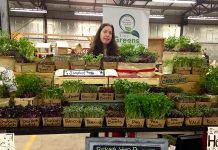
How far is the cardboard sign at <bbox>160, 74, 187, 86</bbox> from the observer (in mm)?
2902

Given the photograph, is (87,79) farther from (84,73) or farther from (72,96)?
(72,96)

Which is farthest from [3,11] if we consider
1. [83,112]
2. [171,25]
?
[171,25]

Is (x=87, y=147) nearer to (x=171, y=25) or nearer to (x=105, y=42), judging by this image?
(x=105, y=42)

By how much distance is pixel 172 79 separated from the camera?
2.90 metres

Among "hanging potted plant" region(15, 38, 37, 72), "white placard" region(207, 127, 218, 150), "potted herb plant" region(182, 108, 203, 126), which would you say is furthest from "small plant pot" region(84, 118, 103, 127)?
"hanging potted plant" region(15, 38, 37, 72)

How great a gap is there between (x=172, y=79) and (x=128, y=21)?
1.35 metres

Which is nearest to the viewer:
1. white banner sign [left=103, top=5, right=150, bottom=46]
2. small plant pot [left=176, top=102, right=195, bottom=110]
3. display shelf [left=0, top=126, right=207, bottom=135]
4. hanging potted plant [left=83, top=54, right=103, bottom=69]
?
display shelf [left=0, top=126, right=207, bottom=135]

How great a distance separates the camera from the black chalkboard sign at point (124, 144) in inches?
71.9

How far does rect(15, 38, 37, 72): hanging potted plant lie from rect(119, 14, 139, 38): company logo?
1.51 meters

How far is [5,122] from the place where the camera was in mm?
1896

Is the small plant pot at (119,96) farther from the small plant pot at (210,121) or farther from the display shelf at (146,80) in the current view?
the small plant pot at (210,121)

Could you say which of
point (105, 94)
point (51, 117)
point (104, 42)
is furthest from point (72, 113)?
point (104, 42)

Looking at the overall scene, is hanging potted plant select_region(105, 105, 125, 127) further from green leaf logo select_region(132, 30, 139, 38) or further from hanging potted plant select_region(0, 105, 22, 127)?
green leaf logo select_region(132, 30, 139, 38)

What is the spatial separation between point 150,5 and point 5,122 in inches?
501
